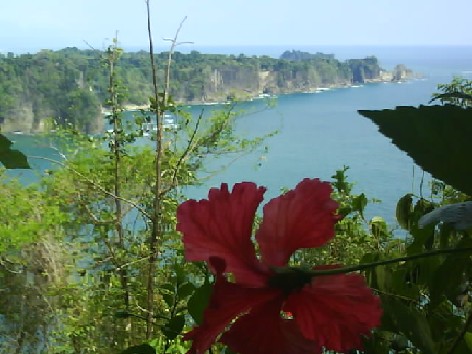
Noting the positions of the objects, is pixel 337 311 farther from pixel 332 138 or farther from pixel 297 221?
pixel 332 138

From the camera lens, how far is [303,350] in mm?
130

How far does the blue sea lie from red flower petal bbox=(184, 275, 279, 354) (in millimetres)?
2884

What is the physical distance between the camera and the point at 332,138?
5535 mm

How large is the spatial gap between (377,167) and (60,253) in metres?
2.21

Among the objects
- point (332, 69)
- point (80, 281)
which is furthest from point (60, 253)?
point (332, 69)

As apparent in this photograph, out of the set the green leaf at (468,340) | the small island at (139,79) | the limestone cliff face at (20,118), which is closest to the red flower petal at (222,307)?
the green leaf at (468,340)

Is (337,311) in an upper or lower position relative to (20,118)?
upper

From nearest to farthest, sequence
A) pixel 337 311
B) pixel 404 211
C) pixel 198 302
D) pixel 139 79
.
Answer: pixel 337 311, pixel 198 302, pixel 404 211, pixel 139 79

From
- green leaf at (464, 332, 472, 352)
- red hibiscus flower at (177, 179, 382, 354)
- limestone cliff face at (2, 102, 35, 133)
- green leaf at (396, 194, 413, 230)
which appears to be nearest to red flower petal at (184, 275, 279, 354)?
red hibiscus flower at (177, 179, 382, 354)

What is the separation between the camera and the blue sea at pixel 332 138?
3.54 m

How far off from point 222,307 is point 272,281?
1cm

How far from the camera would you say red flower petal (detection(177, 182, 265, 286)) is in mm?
138

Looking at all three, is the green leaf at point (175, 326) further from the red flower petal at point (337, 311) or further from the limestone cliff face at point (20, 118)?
the limestone cliff face at point (20, 118)

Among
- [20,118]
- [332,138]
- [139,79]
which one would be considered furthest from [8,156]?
[332,138]
